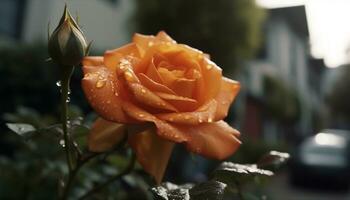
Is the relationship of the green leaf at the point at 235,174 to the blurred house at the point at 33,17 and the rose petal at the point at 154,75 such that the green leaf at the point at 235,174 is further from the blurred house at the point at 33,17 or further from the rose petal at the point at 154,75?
the blurred house at the point at 33,17

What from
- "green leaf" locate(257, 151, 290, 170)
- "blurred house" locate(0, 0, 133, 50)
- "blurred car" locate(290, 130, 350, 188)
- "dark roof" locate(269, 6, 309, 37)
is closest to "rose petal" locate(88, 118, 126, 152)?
"green leaf" locate(257, 151, 290, 170)

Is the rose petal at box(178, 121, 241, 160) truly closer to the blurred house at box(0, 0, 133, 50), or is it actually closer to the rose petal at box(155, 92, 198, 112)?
the rose petal at box(155, 92, 198, 112)

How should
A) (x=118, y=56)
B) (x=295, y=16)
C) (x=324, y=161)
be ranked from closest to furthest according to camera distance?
(x=118, y=56) → (x=324, y=161) → (x=295, y=16)

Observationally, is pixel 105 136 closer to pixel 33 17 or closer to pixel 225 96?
pixel 225 96

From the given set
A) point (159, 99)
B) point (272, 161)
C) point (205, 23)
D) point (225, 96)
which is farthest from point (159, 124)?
point (205, 23)

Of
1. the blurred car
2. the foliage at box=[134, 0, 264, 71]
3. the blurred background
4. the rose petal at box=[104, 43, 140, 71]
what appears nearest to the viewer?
the rose petal at box=[104, 43, 140, 71]

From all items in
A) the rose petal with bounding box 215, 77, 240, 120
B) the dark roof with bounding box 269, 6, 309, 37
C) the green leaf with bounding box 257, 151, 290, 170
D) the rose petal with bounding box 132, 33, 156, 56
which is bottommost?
the dark roof with bounding box 269, 6, 309, 37

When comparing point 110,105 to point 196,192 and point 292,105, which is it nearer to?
point 196,192
